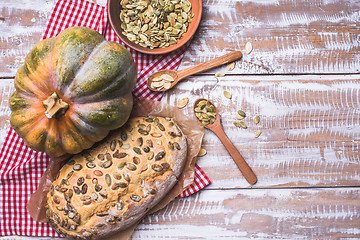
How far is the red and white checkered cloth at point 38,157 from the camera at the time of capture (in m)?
1.91

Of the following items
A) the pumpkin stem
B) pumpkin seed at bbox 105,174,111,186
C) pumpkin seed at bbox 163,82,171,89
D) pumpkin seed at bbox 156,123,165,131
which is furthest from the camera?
pumpkin seed at bbox 163,82,171,89

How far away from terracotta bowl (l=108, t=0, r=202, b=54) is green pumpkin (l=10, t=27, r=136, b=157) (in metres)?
0.22

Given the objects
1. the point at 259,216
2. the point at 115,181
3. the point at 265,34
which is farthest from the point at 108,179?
the point at 265,34

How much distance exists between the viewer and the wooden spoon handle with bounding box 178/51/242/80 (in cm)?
192

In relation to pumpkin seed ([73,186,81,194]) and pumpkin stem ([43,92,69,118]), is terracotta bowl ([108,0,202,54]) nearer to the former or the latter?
pumpkin stem ([43,92,69,118])

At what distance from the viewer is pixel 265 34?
1.99 metres

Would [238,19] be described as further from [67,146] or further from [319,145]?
A: [67,146]

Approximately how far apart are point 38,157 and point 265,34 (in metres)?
1.54

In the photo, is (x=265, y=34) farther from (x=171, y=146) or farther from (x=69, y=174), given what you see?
(x=69, y=174)

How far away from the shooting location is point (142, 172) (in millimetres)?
1708

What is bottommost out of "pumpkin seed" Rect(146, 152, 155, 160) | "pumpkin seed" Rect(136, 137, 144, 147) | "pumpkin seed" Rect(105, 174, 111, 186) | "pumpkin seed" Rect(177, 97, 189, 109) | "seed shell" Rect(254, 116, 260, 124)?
"pumpkin seed" Rect(105, 174, 111, 186)

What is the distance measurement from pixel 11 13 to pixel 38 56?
0.63 metres

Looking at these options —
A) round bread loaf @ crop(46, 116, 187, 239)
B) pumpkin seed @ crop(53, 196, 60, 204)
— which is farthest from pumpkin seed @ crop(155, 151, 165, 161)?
pumpkin seed @ crop(53, 196, 60, 204)

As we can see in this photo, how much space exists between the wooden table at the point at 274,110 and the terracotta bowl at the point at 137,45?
0.37ft
